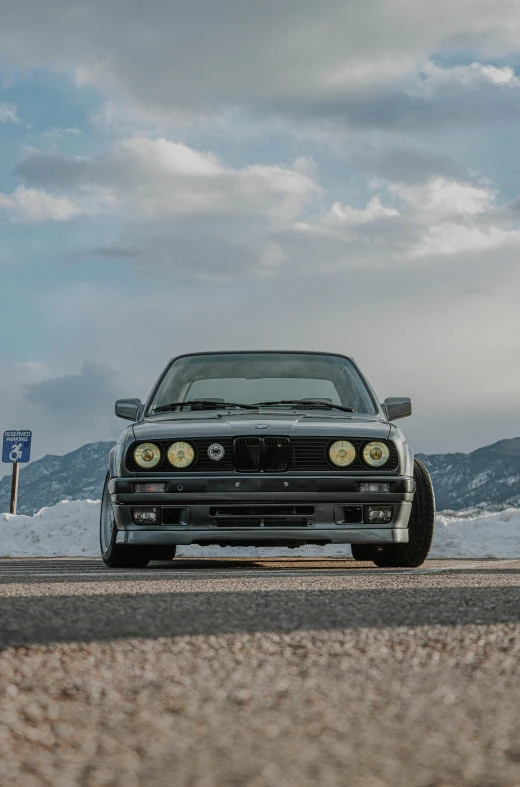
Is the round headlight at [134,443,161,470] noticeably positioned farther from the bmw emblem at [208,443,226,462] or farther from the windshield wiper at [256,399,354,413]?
the windshield wiper at [256,399,354,413]

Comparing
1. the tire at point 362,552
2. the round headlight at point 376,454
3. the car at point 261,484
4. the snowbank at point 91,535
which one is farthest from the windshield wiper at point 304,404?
the snowbank at point 91,535

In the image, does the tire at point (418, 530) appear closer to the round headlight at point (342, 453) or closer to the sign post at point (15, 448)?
the round headlight at point (342, 453)

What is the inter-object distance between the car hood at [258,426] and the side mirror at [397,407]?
86 cm

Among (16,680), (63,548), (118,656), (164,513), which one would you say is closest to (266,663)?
(118,656)

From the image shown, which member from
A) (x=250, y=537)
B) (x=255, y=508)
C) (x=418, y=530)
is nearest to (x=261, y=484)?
(x=255, y=508)

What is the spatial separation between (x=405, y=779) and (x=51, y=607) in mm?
1883

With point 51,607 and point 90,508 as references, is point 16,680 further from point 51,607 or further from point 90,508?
point 90,508

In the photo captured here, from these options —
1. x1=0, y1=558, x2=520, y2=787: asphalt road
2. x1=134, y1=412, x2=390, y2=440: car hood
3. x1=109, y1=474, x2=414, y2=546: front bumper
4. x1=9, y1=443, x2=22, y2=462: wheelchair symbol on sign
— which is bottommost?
x1=0, y1=558, x2=520, y2=787: asphalt road

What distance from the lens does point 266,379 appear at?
8719mm

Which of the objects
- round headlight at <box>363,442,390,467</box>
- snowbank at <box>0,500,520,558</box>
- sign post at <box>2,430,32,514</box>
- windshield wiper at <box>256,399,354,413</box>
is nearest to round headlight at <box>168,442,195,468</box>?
windshield wiper at <box>256,399,354,413</box>

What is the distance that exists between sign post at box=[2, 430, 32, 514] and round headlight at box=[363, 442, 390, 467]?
12.7 metres

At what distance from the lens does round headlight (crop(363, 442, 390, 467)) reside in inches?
287

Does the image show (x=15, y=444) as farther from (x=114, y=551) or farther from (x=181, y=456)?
(x=181, y=456)

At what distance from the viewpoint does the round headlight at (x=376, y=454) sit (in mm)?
7297
